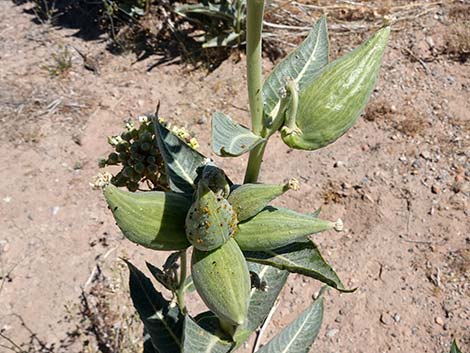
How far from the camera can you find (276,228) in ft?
4.62

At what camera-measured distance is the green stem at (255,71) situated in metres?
1.29

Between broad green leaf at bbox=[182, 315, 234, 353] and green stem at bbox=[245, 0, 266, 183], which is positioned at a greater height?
green stem at bbox=[245, 0, 266, 183]

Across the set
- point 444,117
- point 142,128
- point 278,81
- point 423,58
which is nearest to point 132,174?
point 142,128

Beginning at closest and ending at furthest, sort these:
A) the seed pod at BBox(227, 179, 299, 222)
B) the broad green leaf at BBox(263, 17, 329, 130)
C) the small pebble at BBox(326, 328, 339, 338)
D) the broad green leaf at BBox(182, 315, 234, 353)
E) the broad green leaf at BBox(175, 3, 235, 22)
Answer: the seed pod at BBox(227, 179, 299, 222), the broad green leaf at BBox(263, 17, 329, 130), the broad green leaf at BBox(182, 315, 234, 353), the small pebble at BBox(326, 328, 339, 338), the broad green leaf at BBox(175, 3, 235, 22)

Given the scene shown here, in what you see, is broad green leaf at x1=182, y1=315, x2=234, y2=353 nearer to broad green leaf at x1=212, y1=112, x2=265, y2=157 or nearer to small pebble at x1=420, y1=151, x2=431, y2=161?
broad green leaf at x1=212, y1=112, x2=265, y2=157

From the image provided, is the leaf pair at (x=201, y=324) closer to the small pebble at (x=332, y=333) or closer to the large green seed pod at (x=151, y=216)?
the large green seed pod at (x=151, y=216)

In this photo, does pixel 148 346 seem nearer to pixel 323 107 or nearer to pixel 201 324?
pixel 201 324

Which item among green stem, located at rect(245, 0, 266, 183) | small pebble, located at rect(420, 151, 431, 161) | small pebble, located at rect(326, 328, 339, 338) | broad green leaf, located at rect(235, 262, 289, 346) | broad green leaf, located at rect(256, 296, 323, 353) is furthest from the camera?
small pebble, located at rect(420, 151, 431, 161)

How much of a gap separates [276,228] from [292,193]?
2.82 metres

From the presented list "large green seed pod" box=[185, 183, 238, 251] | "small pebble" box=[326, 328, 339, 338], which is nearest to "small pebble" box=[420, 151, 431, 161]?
"small pebble" box=[326, 328, 339, 338]

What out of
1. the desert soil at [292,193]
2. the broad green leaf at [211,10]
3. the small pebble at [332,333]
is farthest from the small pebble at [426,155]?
the broad green leaf at [211,10]

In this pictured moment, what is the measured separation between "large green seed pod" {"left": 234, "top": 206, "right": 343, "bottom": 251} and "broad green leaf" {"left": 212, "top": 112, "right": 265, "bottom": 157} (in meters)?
0.20

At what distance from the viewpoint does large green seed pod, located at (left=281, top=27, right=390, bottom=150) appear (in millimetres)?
1335

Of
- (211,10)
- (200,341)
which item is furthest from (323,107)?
(211,10)
